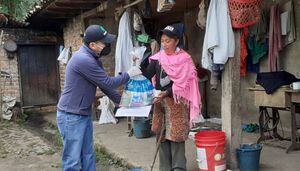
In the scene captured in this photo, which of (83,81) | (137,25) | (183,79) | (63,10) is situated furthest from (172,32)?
(63,10)

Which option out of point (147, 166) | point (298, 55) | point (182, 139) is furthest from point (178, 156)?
point (298, 55)

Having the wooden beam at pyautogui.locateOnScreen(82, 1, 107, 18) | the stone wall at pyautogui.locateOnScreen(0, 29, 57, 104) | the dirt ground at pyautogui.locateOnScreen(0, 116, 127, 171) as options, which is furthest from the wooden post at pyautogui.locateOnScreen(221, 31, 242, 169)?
the stone wall at pyautogui.locateOnScreen(0, 29, 57, 104)

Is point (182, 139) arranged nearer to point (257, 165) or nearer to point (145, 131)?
point (257, 165)

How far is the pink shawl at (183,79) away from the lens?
153 inches

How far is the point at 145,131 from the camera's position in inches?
251

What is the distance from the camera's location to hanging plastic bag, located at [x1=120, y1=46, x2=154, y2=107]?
3.98 metres

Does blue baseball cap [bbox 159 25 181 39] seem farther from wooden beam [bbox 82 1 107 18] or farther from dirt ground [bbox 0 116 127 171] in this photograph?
wooden beam [bbox 82 1 107 18]

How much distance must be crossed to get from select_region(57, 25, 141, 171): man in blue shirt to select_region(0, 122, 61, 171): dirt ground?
76.4 inches

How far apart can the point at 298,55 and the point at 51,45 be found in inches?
315

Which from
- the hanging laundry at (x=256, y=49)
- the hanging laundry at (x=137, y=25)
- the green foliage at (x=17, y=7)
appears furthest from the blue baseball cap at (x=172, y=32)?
the green foliage at (x=17, y=7)

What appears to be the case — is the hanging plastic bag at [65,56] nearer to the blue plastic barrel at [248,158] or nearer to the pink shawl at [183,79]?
the pink shawl at [183,79]

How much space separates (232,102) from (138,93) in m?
1.04

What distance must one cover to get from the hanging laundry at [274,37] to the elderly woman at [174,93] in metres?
2.65

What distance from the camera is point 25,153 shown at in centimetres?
648
